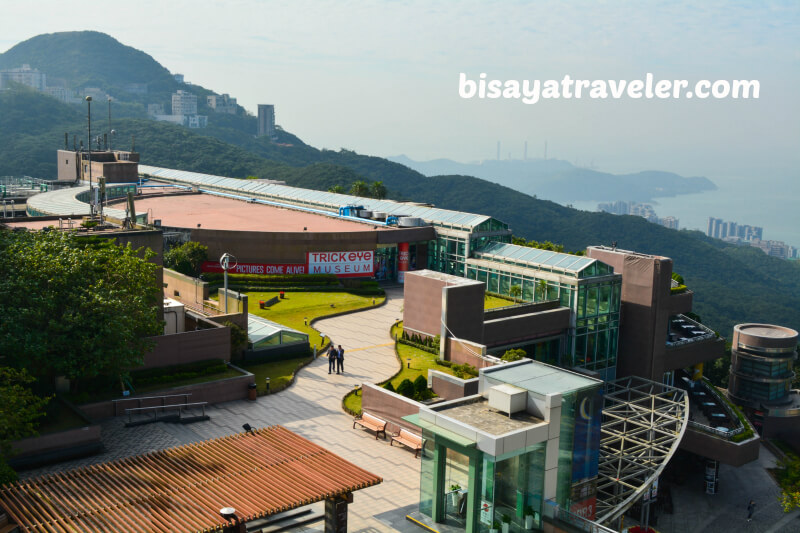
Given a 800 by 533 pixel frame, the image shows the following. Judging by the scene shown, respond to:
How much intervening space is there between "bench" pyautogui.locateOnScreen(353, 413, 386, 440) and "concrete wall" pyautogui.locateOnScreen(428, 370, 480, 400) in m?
3.44

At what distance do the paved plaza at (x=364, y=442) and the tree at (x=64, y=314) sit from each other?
324 cm

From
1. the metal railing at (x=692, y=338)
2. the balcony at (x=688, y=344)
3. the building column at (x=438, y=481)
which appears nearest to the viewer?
the building column at (x=438, y=481)

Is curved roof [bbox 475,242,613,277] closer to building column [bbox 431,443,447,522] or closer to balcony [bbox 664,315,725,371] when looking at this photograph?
balcony [bbox 664,315,725,371]

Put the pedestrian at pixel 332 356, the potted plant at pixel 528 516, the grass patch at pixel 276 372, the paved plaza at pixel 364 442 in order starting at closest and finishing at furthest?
the potted plant at pixel 528 516, the paved plaza at pixel 364 442, the grass patch at pixel 276 372, the pedestrian at pixel 332 356

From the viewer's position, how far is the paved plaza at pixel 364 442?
84.3ft

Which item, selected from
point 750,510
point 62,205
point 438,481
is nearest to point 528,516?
point 438,481

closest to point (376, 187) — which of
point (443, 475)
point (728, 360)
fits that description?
point (728, 360)

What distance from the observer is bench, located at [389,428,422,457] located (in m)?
29.1

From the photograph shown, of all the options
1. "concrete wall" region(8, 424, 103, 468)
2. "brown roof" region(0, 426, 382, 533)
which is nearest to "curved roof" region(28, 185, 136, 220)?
"concrete wall" region(8, 424, 103, 468)

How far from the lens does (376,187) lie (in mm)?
96062

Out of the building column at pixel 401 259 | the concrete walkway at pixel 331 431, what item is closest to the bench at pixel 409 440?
the concrete walkway at pixel 331 431

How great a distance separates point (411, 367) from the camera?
3869 cm

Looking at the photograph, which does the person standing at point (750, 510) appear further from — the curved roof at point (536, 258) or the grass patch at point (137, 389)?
the grass patch at point (137, 389)

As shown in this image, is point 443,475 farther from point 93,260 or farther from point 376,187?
point 376,187
